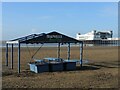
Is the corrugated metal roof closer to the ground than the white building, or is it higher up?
closer to the ground

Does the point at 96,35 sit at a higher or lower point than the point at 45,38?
higher

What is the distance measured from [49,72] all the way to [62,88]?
6533 millimetres

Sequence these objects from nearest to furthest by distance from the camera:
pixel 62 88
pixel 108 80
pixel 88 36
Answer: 1. pixel 62 88
2. pixel 108 80
3. pixel 88 36

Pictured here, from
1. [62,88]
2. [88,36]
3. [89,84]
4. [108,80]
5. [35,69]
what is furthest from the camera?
[88,36]

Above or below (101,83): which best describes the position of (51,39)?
above

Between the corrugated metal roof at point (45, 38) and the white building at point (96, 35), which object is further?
the white building at point (96, 35)

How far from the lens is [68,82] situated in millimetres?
14562

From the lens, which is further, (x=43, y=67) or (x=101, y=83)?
(x=43, y=67)

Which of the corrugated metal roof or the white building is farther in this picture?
the white building

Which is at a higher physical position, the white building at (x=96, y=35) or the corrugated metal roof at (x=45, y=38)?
the white building at (x=96, y=35)

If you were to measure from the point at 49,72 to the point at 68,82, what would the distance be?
4860 millimetres

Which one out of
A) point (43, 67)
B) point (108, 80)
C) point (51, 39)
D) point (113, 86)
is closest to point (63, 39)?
point (51, 39)

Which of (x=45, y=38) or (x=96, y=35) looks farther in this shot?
(x=96, y=35)

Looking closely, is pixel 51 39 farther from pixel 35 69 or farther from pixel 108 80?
pixel 108 80
